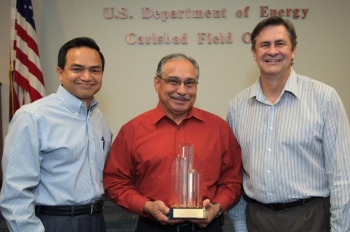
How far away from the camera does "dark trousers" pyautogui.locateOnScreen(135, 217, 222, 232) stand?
183cm

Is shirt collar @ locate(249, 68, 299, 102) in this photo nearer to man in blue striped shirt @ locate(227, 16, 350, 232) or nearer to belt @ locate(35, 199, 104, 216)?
man in blue striped shirt @ locate(227, 16, 350, 232)

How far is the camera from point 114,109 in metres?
4.51

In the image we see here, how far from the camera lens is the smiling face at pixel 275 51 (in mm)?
1813

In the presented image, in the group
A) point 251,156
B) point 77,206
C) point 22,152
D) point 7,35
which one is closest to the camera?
point 22,152

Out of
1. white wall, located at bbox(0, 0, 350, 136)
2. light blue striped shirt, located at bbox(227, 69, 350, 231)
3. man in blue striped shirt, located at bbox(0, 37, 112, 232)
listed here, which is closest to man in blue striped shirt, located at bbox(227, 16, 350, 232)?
light blue striped shirt, located at bbox(227, 69, 350, 231)

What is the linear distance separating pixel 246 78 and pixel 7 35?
2916 millimetres

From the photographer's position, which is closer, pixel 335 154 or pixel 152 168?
pixel 335 154

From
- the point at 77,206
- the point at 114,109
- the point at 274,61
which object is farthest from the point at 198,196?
the point at 114,109

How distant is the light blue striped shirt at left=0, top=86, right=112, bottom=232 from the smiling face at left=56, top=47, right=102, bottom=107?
0.14 feet

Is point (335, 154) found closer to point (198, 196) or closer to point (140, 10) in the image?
point (198, 196)

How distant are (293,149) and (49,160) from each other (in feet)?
3.83

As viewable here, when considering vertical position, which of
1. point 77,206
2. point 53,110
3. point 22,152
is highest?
point 53,110

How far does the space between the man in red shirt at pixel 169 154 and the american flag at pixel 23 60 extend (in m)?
2.25

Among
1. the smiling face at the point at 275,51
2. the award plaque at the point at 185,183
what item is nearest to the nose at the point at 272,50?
the smiling face at the point at 275,51
